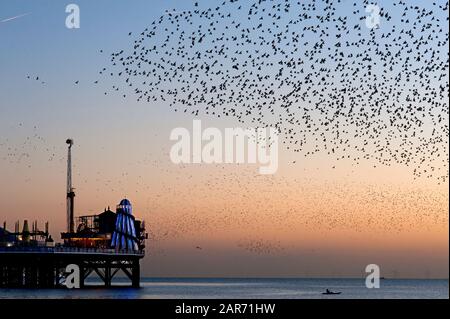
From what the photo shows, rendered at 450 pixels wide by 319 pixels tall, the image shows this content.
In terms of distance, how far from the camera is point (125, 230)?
166m

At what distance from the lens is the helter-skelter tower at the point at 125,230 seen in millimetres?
165625

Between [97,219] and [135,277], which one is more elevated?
[97,219]

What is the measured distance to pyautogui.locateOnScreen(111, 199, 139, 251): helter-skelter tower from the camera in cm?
16562

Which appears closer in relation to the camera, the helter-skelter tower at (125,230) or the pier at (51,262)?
the pier at (51,262)

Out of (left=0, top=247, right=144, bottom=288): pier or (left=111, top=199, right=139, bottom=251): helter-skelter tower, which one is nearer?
(left=0, top=247, right=144, bottom=288): pier

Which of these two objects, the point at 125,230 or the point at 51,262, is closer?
the point at 51,262
